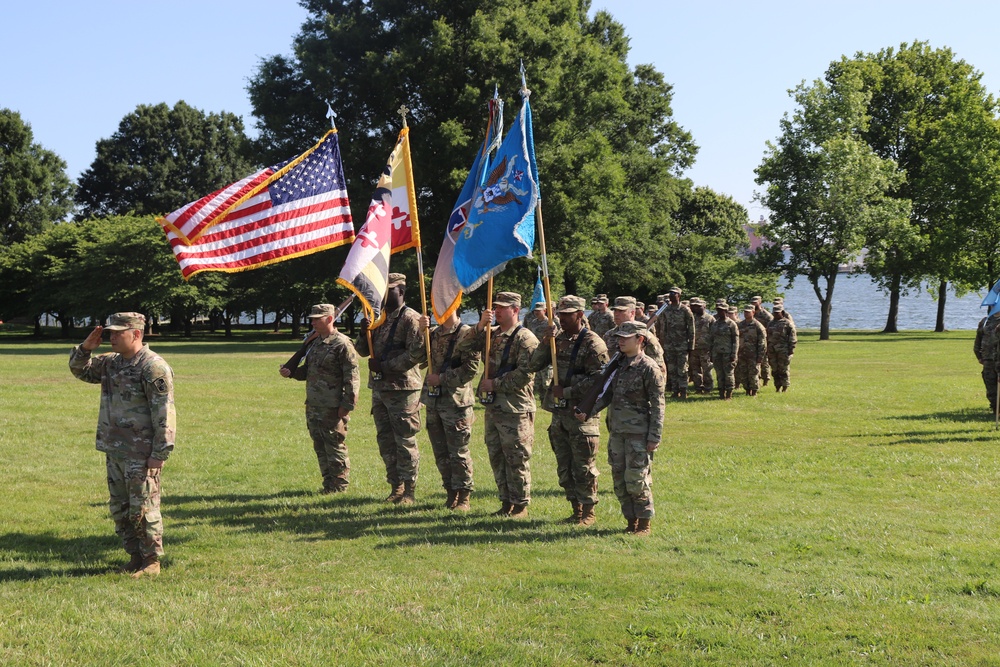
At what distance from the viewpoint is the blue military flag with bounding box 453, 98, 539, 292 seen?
34.3ft

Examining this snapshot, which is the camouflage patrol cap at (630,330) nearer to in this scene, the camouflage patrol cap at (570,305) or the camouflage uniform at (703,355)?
the camouflage patrol cap at (570,305)

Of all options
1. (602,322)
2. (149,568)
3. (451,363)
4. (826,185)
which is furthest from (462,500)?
(826,185)

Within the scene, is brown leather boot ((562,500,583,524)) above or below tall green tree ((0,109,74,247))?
below

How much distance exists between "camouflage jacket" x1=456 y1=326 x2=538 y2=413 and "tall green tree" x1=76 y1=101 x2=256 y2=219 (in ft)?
248

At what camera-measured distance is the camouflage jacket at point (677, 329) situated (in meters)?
22.2

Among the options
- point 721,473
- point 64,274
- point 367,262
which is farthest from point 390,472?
point 64,274

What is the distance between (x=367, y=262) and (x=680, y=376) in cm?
1315

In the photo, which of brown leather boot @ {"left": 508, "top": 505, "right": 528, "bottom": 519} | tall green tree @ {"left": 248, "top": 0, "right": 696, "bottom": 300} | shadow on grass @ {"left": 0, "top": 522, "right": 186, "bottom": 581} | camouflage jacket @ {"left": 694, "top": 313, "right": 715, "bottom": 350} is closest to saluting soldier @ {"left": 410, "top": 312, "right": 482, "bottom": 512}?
brown leather boot @ {"left": 508, "top": 505, "right": 528, "bottom": 519}

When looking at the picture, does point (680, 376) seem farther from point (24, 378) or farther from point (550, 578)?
point (24, 378)

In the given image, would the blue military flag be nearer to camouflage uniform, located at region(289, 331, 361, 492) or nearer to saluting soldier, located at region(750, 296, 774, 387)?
camouflage uniform, located at region(289, 331, 361, 492)

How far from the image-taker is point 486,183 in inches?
427

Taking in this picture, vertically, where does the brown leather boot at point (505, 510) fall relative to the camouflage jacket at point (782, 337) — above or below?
below

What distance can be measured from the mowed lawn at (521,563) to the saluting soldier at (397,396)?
44 cm

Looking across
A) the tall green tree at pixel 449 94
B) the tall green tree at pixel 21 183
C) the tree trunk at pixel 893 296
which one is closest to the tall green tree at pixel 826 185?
the tree trunk at pixel 893 296
